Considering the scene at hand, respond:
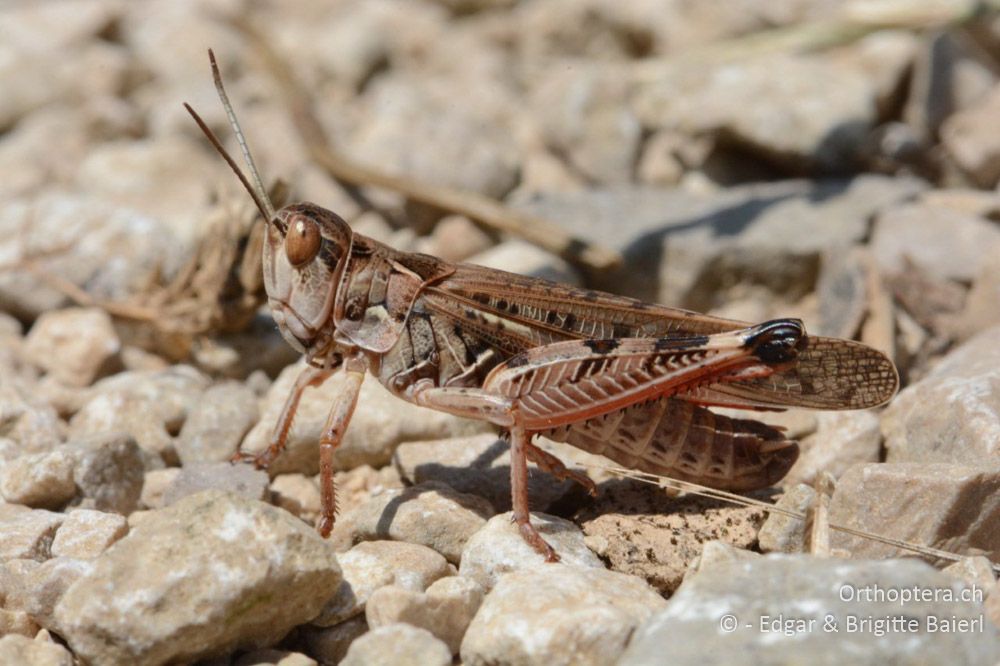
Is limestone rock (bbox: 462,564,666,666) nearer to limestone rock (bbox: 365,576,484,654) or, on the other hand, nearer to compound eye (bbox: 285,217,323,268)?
limestone rock (bbox: 365,576,484,654)

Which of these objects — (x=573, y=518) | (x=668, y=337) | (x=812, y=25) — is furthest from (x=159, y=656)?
(x=812, y=25)

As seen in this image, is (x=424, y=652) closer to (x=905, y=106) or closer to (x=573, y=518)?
(x=573, y=518)

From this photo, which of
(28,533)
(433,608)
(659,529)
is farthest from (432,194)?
(433,608)

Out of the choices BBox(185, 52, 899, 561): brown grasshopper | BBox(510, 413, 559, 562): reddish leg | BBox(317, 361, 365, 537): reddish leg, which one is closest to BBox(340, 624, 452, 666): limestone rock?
BBox(510, 413, 559, 562): reddish leg

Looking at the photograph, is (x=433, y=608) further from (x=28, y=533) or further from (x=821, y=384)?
(x=821, y=384)

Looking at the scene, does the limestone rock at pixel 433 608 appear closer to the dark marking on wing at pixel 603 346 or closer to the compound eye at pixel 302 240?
the dark marking on wing at pixel 603 346

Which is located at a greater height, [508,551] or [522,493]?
[522,493]
